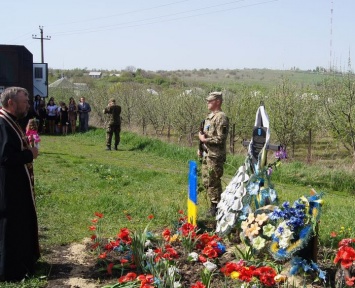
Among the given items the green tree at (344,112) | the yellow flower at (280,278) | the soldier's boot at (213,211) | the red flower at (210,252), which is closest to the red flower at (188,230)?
the red flower at (210,252)

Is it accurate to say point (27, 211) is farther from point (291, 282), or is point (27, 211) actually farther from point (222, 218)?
point (291, 282)

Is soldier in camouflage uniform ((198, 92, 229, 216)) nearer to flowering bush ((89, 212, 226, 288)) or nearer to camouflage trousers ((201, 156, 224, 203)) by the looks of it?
camouflage trousers ((201, 156, 224, 203))

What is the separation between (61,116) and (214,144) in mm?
15858

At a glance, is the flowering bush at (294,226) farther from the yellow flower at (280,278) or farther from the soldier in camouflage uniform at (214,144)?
the soldier in camouflage uniform at (214,144)

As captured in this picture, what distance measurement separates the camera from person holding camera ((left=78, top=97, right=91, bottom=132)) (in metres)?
21.2

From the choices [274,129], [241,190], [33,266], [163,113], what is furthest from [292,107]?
[33,266]

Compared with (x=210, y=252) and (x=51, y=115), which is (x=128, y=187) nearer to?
(x=210, y=252)

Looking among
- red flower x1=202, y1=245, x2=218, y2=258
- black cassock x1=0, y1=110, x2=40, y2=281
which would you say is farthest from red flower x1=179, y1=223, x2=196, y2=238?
black cassock x1=0, y1=110, x2=40, y2=281

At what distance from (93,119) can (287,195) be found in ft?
81.8

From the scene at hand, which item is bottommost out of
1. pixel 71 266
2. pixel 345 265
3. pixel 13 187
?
pixel 71 266

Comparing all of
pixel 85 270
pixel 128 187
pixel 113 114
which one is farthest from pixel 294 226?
pixel 113 114

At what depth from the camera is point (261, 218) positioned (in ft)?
16.5

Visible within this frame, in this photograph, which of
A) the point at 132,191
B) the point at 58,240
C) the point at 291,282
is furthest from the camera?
the point at 132,191

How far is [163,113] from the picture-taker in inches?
1140
